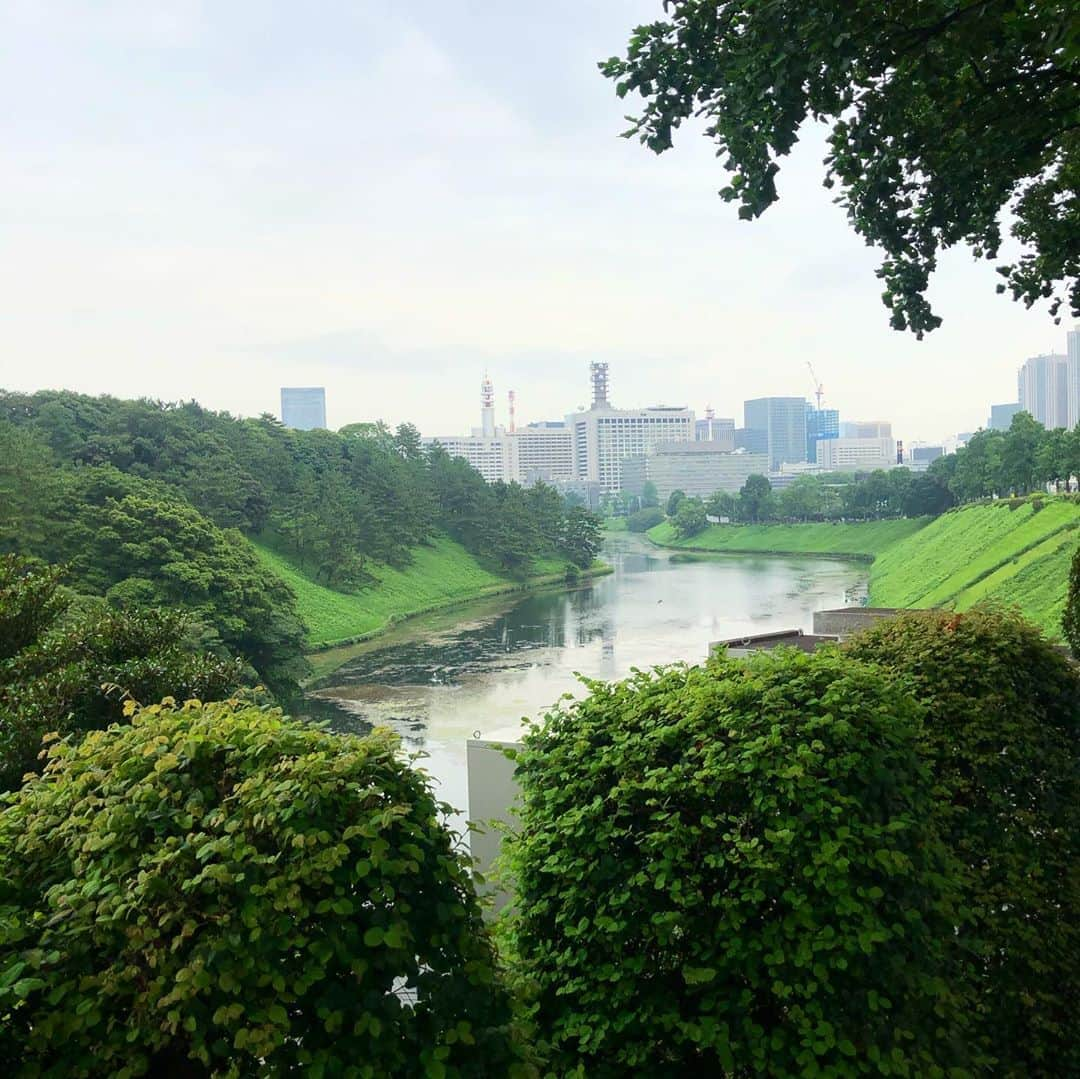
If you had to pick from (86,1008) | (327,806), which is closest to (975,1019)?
(327,806)

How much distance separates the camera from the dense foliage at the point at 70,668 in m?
7.29

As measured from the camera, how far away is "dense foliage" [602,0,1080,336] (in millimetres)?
3959

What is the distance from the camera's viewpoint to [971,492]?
46.8 metres

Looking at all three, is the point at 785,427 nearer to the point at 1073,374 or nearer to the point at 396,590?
the point at 1073,374

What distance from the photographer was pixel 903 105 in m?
4.88

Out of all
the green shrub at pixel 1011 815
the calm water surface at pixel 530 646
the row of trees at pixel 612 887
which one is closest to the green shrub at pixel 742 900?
the row of trees at pixel 612 887

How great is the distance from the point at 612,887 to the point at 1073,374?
83.9 metres

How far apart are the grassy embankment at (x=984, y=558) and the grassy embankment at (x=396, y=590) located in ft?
54.1

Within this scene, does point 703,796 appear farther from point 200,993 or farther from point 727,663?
point 200,993

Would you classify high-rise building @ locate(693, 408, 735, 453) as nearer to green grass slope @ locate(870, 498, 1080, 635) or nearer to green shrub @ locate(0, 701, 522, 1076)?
green grass slope @ locate(870, 498, 1080, 635)

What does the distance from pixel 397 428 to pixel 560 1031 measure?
55.9 meters

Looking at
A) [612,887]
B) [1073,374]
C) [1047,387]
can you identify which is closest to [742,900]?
[612,887]

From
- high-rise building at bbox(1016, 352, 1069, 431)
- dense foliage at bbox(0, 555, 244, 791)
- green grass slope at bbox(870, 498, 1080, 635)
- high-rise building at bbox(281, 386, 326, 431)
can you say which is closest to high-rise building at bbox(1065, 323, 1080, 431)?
high-rise building at bbox(1016, 352, 1069, 431)

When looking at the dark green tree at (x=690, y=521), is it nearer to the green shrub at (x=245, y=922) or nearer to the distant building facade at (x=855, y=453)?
the green shrub at (x=245, y=922)
